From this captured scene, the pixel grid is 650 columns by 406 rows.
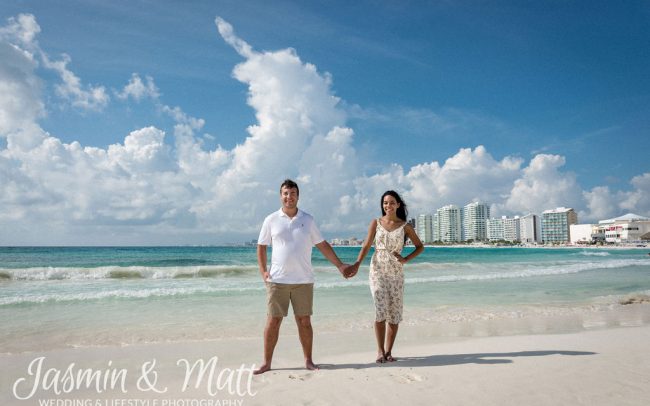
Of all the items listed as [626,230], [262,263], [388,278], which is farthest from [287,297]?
[626,230]

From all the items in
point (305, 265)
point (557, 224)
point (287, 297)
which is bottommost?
point (287, 297)

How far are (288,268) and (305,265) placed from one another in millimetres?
209

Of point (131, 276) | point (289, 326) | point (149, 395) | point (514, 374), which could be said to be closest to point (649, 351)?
point (514, 374)

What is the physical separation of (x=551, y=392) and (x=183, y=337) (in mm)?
5792

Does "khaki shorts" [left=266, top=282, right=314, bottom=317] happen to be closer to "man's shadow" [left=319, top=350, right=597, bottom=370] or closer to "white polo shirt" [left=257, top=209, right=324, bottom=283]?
"white polo shirt" [left=257, top=209, right=324, bottom=283]

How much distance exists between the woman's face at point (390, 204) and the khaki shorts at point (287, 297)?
1471 mm

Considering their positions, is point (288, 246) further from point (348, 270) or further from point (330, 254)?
point (348, 270)

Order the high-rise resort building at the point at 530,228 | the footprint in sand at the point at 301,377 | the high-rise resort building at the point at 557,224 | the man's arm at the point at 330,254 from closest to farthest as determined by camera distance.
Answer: the footprint in sand at the point at 301,377 → the man's arm at the point at 330,254 → the high-rise resort building at the point at 557,224 → the high-rise resort building at the point at 530,228

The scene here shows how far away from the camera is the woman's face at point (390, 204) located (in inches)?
207

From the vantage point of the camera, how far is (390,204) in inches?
207

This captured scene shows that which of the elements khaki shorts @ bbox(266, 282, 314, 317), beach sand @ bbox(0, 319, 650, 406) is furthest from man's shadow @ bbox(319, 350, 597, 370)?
khaki shorts @ bbox(266, 282, 314, 317)

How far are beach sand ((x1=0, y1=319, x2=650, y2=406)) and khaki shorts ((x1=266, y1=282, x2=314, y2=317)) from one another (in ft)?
2.35

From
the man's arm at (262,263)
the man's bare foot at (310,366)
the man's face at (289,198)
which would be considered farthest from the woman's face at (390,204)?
the man's bare foot at (310,366)

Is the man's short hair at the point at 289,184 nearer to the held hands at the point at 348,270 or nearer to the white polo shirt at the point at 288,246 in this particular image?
the white polo shirt at the point at 288,246
